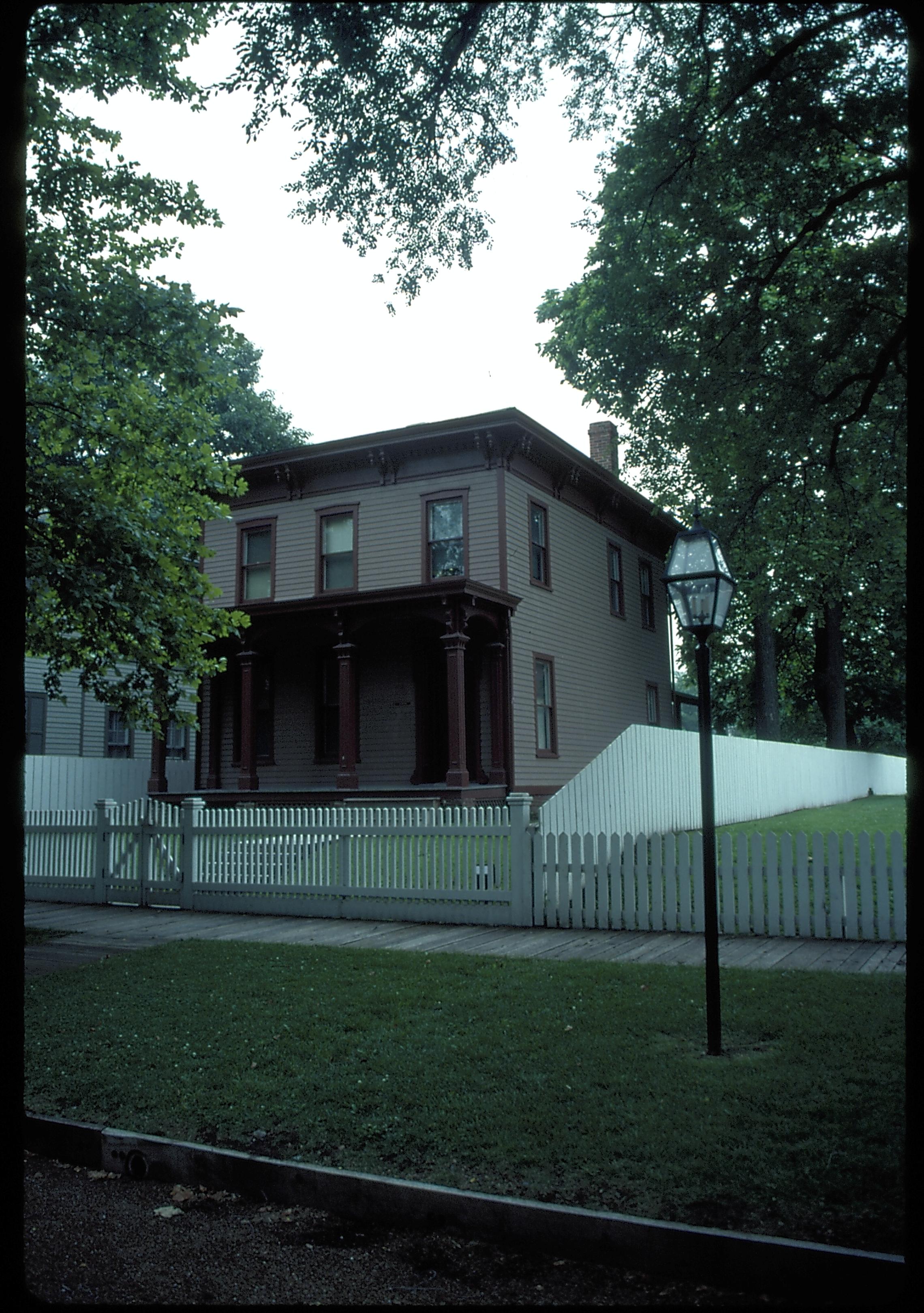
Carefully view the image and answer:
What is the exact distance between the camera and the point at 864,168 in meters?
10.0

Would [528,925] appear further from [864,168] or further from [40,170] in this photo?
[40,170]

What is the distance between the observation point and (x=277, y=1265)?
388cm

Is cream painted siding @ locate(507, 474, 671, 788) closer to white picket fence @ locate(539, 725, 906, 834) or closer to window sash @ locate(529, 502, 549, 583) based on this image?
window sash @ locate(529, 502, 549, 583)

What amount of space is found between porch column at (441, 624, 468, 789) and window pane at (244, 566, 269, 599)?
6.75 m

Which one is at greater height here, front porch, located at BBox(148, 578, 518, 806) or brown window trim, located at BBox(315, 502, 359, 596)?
brown window trim, located at BBox(315, 502, 359, 596)

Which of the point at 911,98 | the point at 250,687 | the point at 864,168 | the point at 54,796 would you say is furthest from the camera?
the point at 54,796

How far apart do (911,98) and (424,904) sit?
9958mm

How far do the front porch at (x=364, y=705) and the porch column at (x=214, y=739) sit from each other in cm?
3

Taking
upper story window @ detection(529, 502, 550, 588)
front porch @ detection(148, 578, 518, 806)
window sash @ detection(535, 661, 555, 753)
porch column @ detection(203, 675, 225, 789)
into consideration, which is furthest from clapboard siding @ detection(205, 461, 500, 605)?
window sash @ detection(535, 661, 555, 753)

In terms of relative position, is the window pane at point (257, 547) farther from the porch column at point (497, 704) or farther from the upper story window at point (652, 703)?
the upper story window at point (652, 703)

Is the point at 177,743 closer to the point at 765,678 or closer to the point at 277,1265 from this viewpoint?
the point at 765,678

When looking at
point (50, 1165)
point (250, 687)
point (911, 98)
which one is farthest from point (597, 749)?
point (911, 98)

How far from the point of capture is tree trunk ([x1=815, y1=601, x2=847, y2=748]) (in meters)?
37.8

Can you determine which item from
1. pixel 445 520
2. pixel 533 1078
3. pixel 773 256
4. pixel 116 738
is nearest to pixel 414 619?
pixel 445 520
